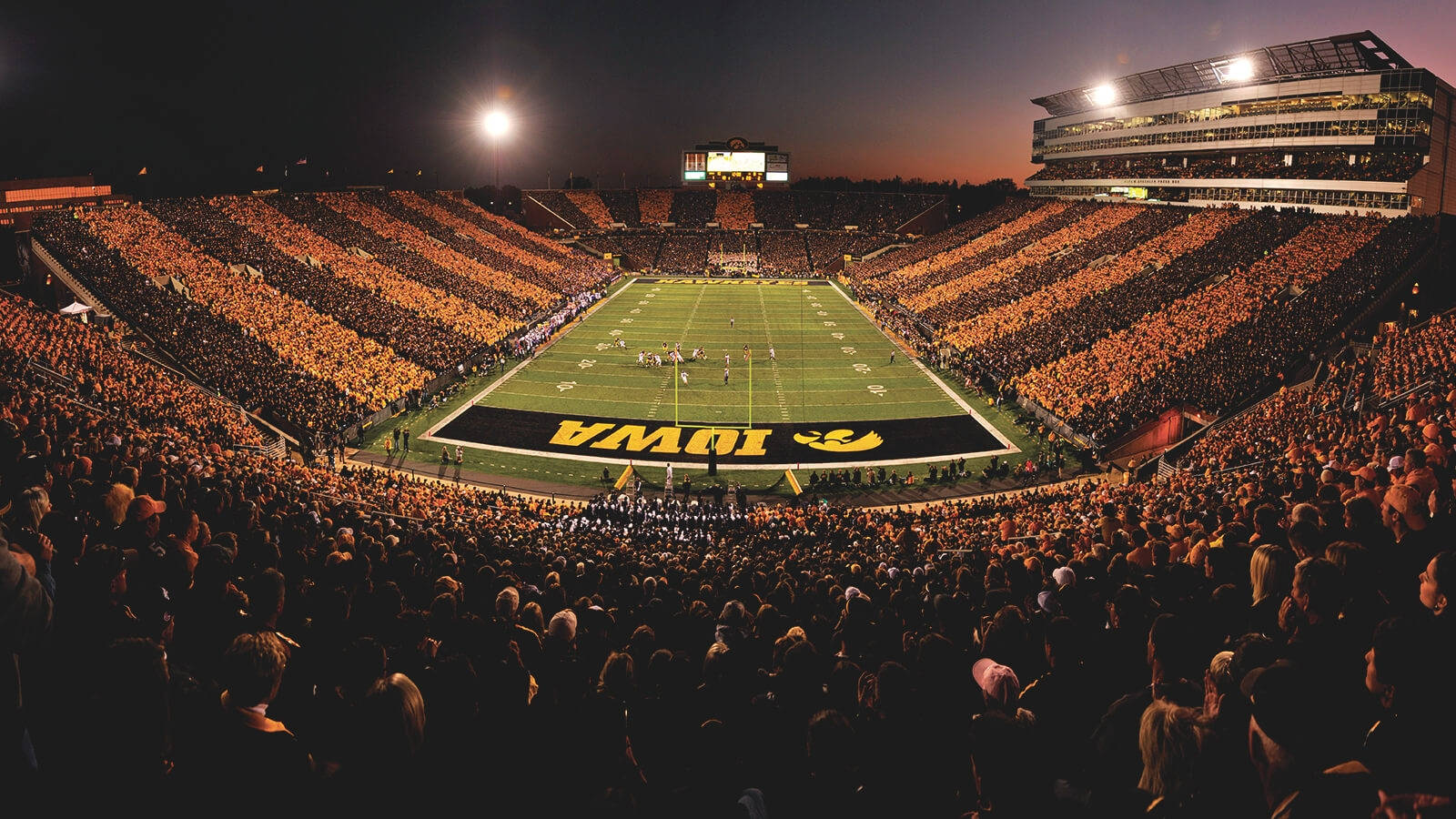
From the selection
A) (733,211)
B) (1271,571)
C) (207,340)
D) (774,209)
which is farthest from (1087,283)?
(733,211)

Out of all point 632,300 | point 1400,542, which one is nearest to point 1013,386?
point 1400,542

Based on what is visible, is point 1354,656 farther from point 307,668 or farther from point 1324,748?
point 307,668

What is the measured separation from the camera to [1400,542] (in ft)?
18.8

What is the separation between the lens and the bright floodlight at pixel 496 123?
8431cm

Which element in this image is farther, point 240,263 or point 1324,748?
point 240,263

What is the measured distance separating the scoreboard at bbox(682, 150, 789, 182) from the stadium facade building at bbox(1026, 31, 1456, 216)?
4016 centimetres

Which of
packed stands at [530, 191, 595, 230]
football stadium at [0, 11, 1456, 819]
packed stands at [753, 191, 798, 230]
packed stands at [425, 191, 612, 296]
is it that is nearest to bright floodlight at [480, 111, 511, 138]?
packed stands at [425, 191, 612, 296]

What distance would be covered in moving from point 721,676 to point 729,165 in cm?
10779

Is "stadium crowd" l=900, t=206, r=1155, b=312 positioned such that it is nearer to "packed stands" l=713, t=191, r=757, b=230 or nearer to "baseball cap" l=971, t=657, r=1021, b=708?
"packed stands" l=713, t=191, r=757, b=230

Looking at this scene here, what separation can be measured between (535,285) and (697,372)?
29.0m

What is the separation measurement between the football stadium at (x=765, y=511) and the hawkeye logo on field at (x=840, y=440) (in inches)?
12.2

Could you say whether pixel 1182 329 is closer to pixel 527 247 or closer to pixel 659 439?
pixel 659 439

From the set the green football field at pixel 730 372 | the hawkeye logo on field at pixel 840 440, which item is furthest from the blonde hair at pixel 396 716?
the green football field at pixel 730 372

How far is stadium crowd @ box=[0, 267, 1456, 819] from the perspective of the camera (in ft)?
9.22
